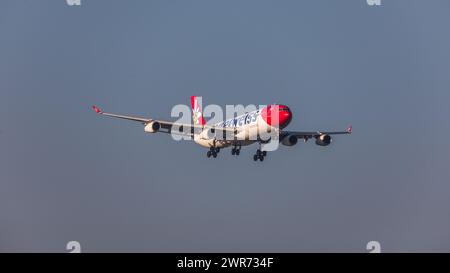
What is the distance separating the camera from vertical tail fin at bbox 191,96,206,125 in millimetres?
128875

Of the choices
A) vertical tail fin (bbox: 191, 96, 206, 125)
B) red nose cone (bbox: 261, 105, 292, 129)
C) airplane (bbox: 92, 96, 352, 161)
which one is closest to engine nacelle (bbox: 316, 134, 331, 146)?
airplane (bbox: 92, 96, 352, 161)

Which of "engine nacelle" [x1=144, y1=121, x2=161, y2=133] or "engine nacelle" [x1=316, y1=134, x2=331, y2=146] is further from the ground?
"engine nacelle" [x1=316, y1=134, x2=331, y2=146]

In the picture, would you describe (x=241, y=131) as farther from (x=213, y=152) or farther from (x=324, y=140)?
Result: (x=324, y=140)

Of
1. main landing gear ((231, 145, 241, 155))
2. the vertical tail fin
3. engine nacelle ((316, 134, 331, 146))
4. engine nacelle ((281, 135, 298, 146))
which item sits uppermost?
the vertical tail fin

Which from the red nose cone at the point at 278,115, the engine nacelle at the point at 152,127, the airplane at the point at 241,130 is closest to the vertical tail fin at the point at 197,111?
the airplane at the point at 241,130

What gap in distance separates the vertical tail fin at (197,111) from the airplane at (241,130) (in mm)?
16152

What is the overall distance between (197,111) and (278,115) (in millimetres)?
34799

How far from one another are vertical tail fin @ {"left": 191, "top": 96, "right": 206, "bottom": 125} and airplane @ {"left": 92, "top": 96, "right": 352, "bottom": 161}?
1615cm

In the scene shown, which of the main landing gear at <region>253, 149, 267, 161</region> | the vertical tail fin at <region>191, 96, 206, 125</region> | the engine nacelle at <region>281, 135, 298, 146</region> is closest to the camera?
the engine nacelle at <region>281, 135, 298, 146</region>

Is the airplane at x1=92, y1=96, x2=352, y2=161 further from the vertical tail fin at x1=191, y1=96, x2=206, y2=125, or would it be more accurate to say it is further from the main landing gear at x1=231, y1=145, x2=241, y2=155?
the vertical tail fin at x1=191, y1=96, x2=206, y2=125

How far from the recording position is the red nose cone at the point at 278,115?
97.6m
